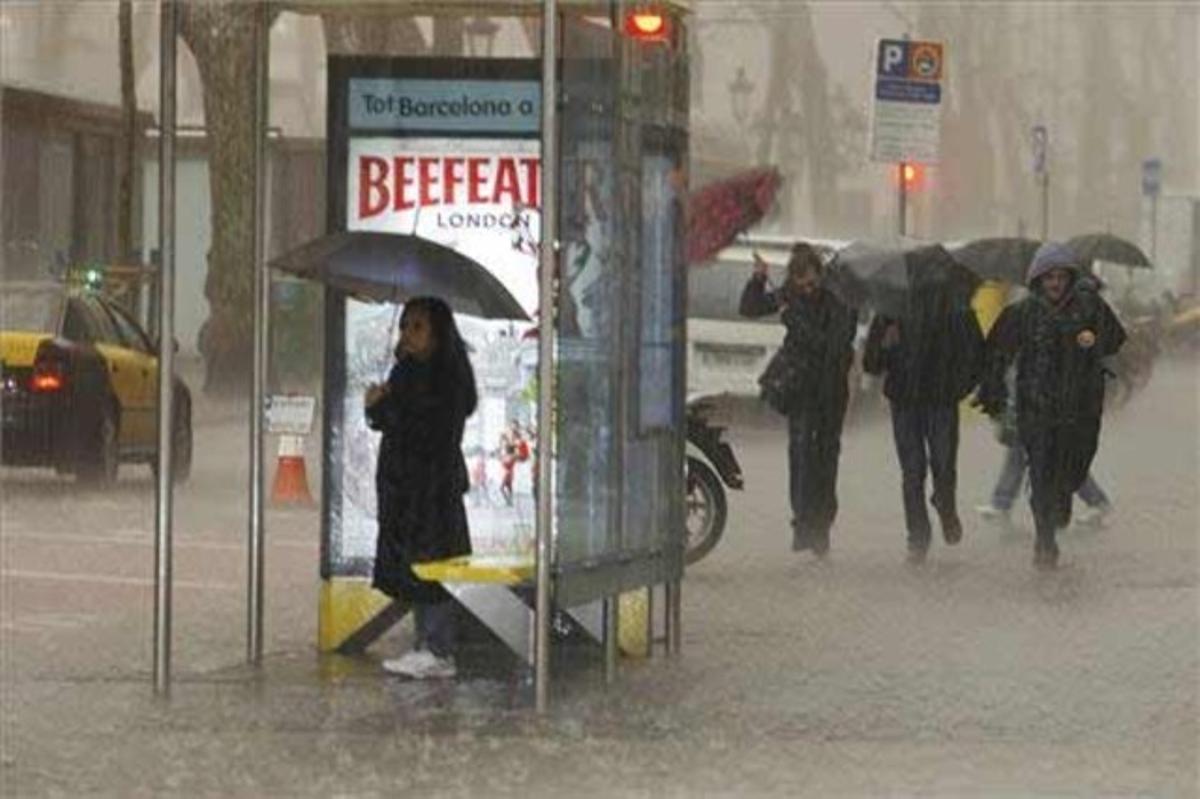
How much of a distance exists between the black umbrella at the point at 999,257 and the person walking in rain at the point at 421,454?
3.28 meters

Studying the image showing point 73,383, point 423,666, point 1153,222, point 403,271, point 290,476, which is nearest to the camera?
point 403,271

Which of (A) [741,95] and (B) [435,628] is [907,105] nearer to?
(A) [741,95]

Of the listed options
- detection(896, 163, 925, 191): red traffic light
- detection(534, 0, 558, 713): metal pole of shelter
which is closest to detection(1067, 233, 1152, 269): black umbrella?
detection(896, 163, 925, 191): red traffic light

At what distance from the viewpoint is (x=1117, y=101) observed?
13.4 m

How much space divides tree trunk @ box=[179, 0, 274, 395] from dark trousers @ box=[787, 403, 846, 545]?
8.37 ft

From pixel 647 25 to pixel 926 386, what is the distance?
4242 mm

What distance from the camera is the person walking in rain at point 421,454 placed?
36.1 feet

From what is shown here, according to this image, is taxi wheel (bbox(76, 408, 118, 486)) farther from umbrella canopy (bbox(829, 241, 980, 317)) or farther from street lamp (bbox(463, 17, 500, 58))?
street lamp (bbox(463, 17, 500, 58))

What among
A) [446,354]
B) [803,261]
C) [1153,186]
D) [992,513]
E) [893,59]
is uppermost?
[893,59]

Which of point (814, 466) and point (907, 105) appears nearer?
point (907, 105)

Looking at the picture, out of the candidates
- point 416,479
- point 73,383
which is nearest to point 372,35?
point 416,479

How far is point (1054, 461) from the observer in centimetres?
1448

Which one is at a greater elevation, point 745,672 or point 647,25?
point 647,25

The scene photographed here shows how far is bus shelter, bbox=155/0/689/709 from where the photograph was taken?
10266 mm
